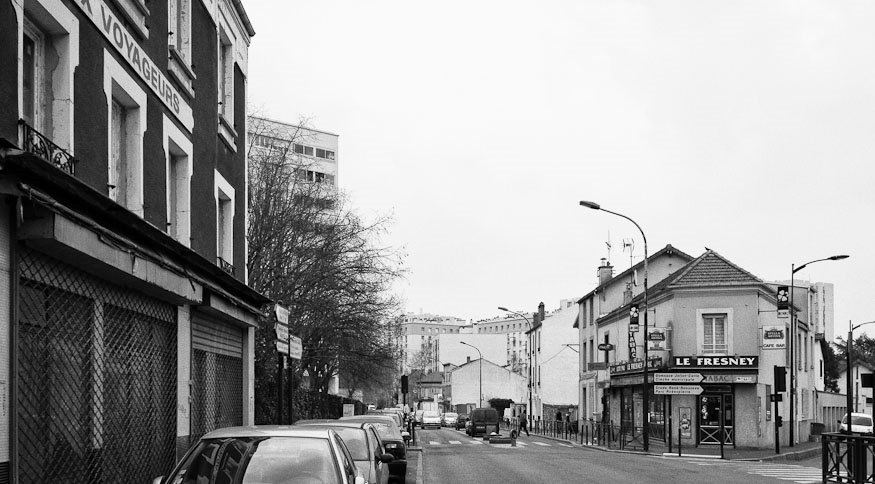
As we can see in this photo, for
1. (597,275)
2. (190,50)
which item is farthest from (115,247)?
(597,275)

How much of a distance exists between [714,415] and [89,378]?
37.6 m

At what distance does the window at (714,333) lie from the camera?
45688 millimetres

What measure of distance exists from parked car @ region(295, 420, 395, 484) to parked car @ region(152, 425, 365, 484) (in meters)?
3.79

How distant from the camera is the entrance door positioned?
146 ft

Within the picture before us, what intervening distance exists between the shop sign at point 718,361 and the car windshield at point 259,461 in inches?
1498

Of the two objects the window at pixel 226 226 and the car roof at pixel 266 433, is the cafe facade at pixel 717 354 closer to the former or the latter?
the window at pixel 226 226

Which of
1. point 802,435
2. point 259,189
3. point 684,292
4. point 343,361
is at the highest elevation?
point 259,189

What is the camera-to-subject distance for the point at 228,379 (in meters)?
19.5

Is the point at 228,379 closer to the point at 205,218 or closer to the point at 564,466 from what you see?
the point at 205,218

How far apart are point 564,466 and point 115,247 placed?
18.7 meters

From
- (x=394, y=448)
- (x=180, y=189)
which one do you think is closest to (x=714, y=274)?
(x=394, y=448)

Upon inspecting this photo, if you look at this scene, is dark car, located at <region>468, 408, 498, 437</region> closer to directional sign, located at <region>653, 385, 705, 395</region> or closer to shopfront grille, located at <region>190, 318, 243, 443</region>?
directional sign, located at <region>653, 385, 705, 395</region>

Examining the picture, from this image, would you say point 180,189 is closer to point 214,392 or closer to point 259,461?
point 214,392

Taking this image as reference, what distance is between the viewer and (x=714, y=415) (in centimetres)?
4491
